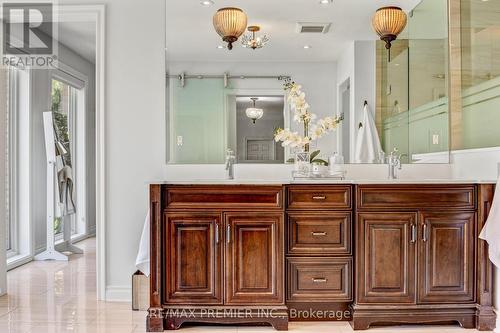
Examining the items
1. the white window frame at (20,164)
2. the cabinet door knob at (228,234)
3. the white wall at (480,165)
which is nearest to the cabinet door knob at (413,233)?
the white wall at (480,165)

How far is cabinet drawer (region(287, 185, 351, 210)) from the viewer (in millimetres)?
2672

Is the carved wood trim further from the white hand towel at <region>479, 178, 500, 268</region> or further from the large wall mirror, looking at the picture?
the white hand towel at <region>479, 178, 500, 268</region>

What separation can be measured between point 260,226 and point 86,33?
11.4 ft

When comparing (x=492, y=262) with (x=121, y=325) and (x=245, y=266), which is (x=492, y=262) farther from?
(x=121, y=325)

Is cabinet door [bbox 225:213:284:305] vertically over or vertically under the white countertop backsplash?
under

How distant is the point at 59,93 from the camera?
563 centimetres

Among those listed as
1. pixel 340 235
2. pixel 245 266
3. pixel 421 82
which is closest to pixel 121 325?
pixel 245 266

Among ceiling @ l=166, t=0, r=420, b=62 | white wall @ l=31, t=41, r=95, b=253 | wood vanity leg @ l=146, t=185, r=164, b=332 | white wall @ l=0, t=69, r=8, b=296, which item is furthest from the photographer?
white wall @ l=31, t=41, r=95, b=253

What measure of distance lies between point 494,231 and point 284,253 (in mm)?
1261

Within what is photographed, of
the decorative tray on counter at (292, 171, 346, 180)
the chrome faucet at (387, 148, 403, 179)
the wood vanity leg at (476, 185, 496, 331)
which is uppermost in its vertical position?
the chrome faucet at (387, 148, 403, 179)

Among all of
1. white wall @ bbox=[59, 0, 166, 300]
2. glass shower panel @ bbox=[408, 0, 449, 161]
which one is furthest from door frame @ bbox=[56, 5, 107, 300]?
glass shower panel @ bbox=[408, 0, 449, 161]

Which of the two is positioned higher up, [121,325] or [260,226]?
[260,226]

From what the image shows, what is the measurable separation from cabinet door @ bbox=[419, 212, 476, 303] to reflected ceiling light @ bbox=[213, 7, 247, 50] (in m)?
1.86

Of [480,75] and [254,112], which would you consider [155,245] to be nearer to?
[254,112]
